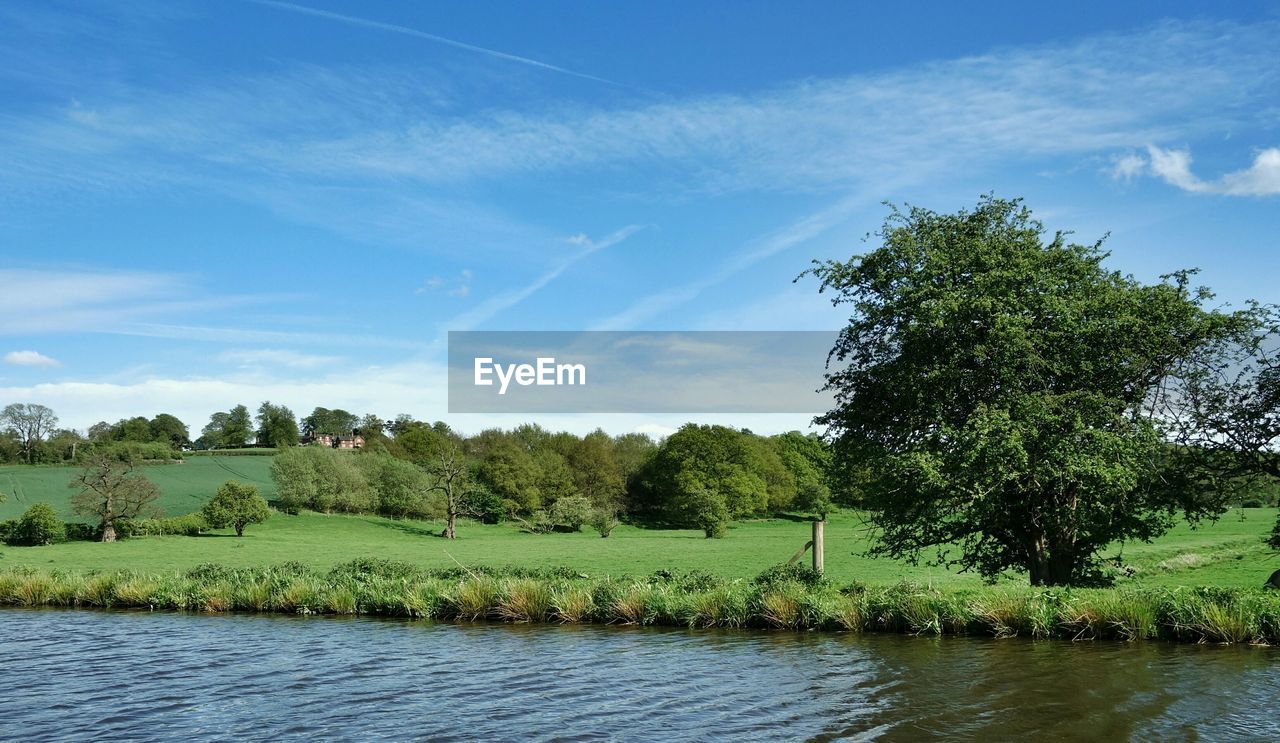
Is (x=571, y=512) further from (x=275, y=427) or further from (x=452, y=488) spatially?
(x=275, y=427)

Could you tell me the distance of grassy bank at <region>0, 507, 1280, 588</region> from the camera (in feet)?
132

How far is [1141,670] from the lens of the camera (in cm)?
1716

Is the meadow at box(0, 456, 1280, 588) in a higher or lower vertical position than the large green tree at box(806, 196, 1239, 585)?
lower

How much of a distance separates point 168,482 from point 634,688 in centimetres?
10943

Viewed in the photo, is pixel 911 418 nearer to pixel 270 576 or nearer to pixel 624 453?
pixel 270 576

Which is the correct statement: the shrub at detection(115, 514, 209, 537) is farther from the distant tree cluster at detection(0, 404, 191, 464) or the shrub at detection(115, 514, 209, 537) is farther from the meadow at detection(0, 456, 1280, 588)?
the distant tree cluster at detection(0, 404, 191, 464)

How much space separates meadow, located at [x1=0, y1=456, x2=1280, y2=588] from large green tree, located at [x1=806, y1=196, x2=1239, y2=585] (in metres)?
2.09

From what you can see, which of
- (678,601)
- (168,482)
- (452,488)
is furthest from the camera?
(168,482)

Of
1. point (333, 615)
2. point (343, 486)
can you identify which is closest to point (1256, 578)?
point (333, 615)

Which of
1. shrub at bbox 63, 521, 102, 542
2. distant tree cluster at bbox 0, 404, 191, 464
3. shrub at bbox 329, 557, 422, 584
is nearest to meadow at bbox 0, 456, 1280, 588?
shrub at bbox 63, 521, 102, 542

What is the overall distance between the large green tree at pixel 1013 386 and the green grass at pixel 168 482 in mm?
71227

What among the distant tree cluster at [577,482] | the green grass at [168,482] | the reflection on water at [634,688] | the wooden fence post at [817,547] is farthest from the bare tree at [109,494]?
the wooden fence post at [817,547]

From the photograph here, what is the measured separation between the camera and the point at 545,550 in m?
64.2

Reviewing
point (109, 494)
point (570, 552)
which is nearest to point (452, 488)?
point (109, 494)
